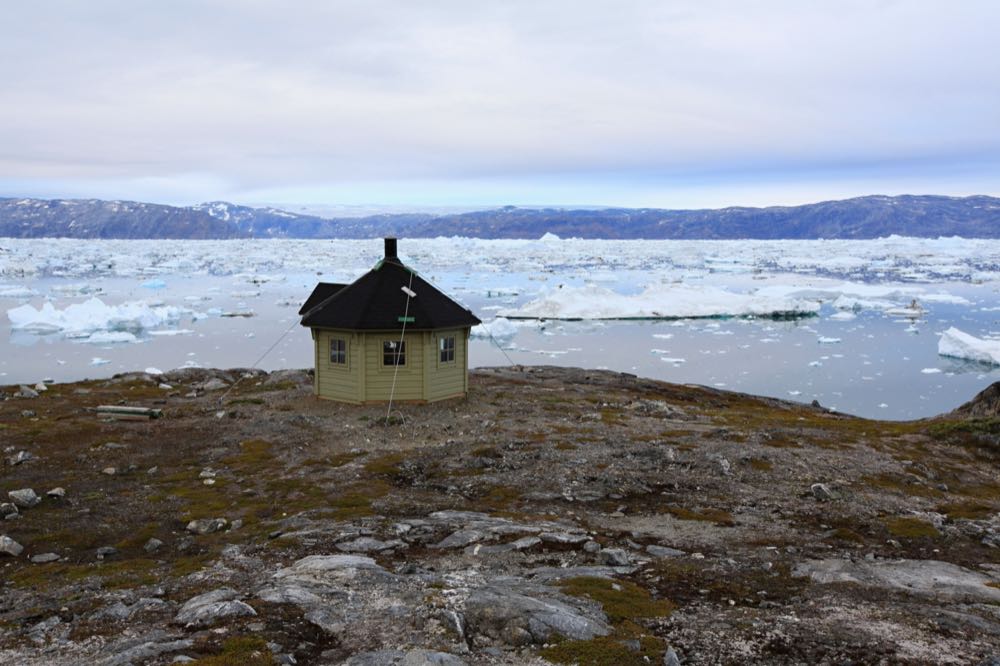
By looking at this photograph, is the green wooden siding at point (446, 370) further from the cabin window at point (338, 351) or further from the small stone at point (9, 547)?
the small stone at point (9, 547)

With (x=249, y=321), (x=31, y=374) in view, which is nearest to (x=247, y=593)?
(x=31, y=374)

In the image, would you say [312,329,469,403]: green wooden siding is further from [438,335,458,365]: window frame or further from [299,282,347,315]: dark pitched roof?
[299,282,347,315]: dark pitched roof

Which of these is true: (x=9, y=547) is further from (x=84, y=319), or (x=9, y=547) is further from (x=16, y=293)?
(x=16, y=293)

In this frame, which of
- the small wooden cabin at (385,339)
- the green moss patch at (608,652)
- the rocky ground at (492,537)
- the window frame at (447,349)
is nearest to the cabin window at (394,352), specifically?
the small wooden cabin at (385,339)

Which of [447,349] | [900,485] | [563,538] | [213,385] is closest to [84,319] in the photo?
[213,385]

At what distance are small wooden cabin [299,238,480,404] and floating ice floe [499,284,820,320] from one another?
124ft

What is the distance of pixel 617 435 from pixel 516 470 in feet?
15.4

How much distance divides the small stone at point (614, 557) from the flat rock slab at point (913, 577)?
2454mm

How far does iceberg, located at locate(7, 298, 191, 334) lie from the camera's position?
5169 cm

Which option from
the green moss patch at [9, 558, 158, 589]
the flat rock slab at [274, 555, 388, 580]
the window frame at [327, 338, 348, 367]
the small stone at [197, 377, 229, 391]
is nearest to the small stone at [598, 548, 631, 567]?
the flat rock slab at [274, 555, 388, 580]

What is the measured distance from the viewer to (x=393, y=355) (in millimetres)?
23797

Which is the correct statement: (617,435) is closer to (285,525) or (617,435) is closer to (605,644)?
(285,525)

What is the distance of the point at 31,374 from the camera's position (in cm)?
3847

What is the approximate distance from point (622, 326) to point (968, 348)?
80.7ft
